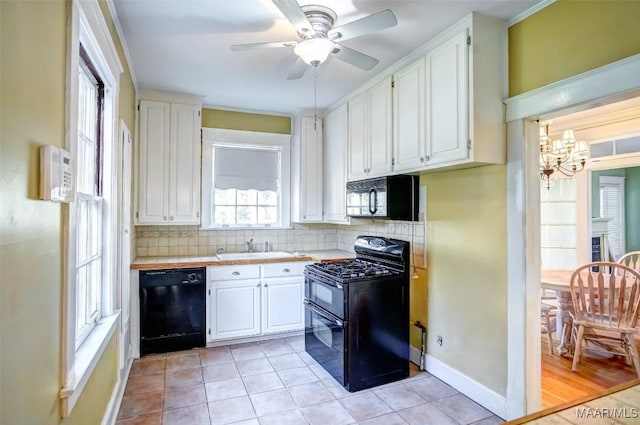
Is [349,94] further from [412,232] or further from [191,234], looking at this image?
[191,234]

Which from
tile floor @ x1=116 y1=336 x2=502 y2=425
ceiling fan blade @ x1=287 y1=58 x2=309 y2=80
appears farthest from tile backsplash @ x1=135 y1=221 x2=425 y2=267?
ceiling fan blade @ x1=287 y1=58 x2=309 y2=80

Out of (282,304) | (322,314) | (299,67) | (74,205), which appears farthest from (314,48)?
(282,304)

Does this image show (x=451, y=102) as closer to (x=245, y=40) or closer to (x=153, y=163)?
(x=245, y=40)

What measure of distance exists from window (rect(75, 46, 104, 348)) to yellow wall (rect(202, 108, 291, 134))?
2085mm

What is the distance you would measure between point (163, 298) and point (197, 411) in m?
1.33

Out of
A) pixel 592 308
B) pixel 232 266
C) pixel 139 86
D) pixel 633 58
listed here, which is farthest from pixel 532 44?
pixel 139 86

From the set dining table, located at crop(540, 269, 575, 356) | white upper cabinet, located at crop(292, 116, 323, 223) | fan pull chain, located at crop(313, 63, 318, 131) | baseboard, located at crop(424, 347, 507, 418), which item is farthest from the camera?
white upper cabinet, located at crop(292, 116, 323, 223)

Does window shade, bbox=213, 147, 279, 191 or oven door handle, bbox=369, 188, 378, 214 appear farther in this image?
window shade, bbox=213, 147, 279, 191

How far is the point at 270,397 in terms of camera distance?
2715mm

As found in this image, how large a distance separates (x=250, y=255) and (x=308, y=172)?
4.06 ft

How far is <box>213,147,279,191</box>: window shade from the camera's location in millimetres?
4355

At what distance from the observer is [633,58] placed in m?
1.76

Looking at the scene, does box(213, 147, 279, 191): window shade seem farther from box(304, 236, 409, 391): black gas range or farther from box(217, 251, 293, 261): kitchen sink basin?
box(304, 236, 409, 391): black gas range

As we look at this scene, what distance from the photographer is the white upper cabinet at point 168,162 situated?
12.3 feet
